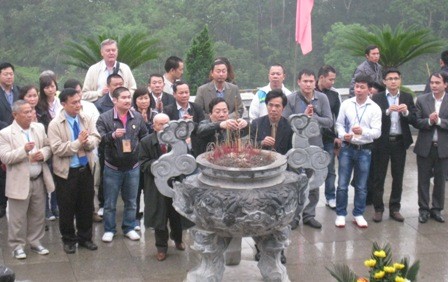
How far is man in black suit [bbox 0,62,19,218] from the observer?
7.25 m

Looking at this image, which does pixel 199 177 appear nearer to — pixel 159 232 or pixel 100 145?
pixel 159 232

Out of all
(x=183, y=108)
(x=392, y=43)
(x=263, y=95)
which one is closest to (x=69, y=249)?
(x=183, y=108)

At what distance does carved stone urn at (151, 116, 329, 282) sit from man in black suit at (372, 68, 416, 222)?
1801 millimetres

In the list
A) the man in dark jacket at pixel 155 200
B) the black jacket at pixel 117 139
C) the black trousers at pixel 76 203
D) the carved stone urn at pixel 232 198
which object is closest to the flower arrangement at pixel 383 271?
the carved stone urn at pixel 232 198

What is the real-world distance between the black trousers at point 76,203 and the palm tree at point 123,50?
356 centimetres

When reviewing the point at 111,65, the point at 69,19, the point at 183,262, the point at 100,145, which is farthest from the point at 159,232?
the point at 69,19

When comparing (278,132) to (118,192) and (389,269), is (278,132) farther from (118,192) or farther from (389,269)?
(389,269)

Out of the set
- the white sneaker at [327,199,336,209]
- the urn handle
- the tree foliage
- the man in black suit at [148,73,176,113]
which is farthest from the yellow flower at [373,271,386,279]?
the tree foliage

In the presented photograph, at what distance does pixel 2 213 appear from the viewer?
7.20 m

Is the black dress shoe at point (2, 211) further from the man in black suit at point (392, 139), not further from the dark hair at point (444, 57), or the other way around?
the dark hair at point (444, 57)

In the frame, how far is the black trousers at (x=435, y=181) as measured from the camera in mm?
7211

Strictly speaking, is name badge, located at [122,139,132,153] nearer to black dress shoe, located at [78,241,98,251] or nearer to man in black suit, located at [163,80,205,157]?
man in black suit, located at [163,80,205,157]

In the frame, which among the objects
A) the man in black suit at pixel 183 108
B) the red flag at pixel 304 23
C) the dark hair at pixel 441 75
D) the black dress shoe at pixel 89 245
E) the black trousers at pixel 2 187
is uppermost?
the red flag at pixel 304 23

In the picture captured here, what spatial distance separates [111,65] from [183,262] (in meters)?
2.66
